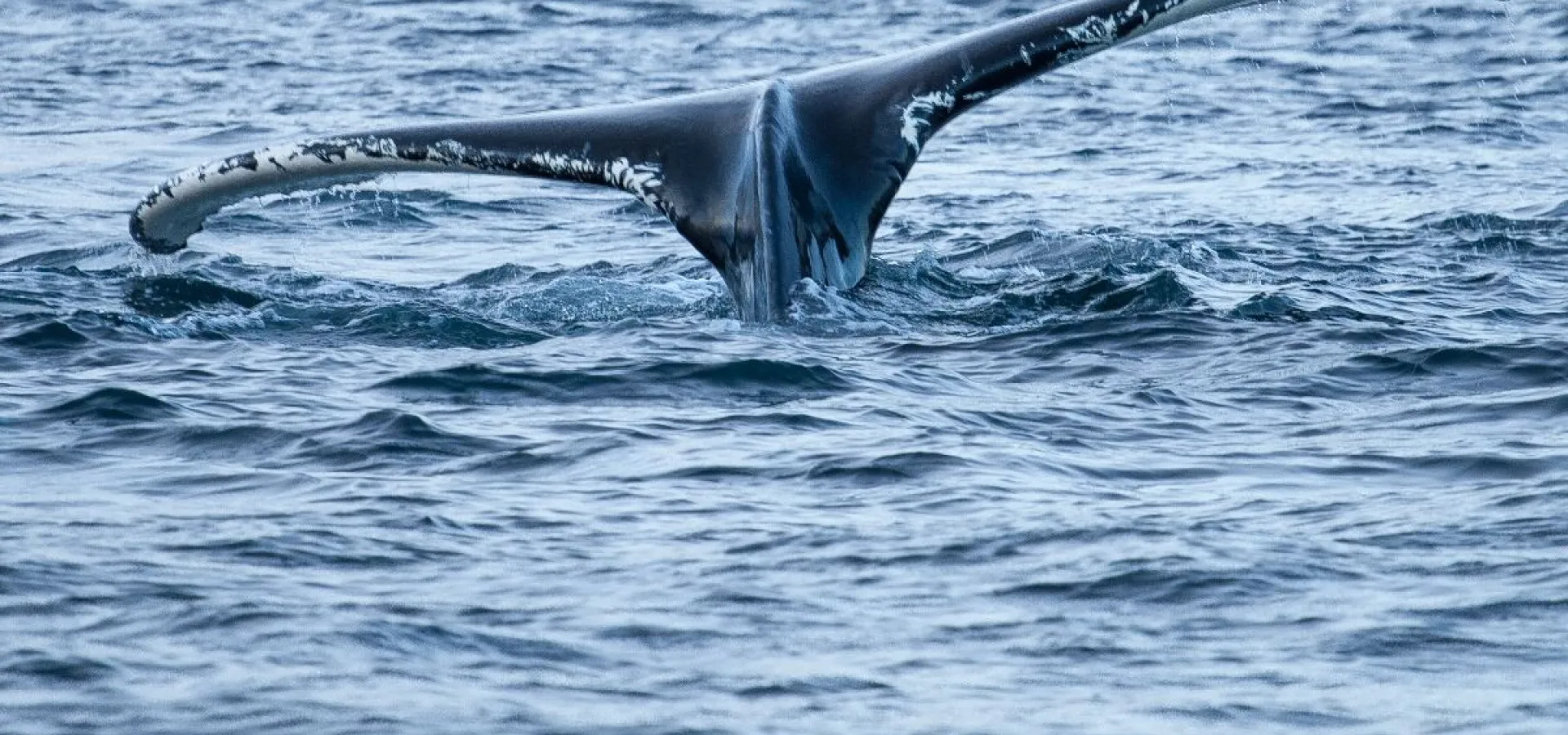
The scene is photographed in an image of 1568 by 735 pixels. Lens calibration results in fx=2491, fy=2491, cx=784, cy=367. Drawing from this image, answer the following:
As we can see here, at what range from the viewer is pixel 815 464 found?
802cm

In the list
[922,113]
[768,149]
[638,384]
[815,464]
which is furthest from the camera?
[922,113]

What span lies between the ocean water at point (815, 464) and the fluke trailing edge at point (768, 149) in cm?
37

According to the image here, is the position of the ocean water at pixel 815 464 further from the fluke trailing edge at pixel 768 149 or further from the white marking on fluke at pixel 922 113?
the white marking on fluke at pixel 922 113

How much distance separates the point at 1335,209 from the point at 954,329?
496cm

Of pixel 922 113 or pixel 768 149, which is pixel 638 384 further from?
pixel 922 113

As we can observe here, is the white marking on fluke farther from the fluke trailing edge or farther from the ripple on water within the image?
the ripple on water

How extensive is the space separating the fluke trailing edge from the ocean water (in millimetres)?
369

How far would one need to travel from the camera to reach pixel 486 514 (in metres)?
7.39

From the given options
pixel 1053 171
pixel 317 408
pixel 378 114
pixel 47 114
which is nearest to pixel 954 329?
pixel 317 408

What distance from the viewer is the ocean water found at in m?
5.86

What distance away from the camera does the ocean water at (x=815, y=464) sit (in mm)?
5863

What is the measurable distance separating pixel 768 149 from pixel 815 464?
76.6 inches

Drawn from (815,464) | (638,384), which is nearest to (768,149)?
(638,384)

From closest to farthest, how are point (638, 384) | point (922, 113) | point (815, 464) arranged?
point (815, 464)
point (638, 384)
point (922, 113)
